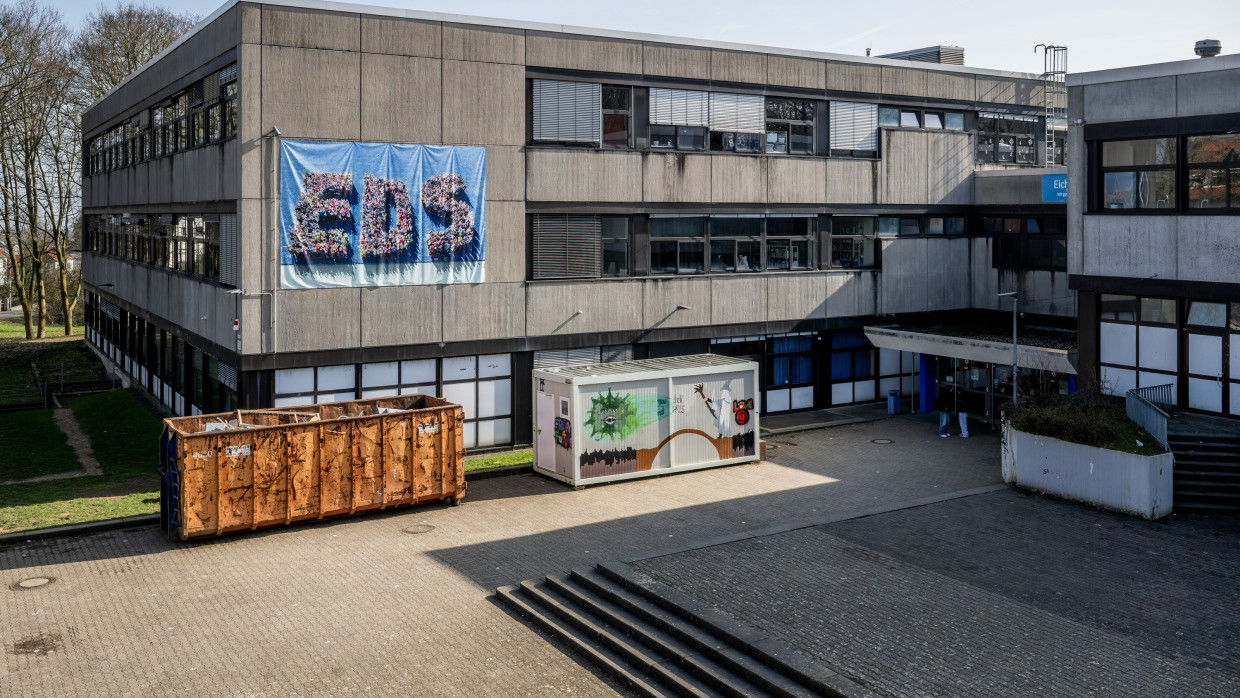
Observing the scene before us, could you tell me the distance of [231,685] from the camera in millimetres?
14172

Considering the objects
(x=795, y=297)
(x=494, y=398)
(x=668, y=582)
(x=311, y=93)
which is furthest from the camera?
(x=795, y=297)

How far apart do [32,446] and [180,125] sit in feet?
31.1

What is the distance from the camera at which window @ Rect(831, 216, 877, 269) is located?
1313 inches

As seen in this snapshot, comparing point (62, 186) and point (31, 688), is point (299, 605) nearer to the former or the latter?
point (31, 688)

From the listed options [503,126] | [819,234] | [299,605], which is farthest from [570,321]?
[299,605]

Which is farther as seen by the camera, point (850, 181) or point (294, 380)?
point (850, 181)

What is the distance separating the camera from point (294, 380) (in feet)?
83.2

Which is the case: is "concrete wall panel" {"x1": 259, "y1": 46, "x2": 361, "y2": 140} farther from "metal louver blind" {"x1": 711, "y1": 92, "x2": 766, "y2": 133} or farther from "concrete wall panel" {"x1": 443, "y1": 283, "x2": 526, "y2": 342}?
"metal louver blind" {"x1": 711, "y1": 92, "x2": 766, "y2": 133}

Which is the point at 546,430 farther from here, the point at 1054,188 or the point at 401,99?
the point at 1054,188

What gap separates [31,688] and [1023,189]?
28707 mm

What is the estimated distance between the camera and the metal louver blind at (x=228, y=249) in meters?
25.3

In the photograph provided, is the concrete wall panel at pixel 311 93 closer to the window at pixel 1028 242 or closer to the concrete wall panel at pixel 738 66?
the concrete wall panel at pixel 738 66

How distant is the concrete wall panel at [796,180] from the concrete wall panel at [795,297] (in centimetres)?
218

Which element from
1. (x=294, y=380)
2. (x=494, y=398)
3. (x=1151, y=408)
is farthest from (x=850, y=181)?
(x=294, y=380)
